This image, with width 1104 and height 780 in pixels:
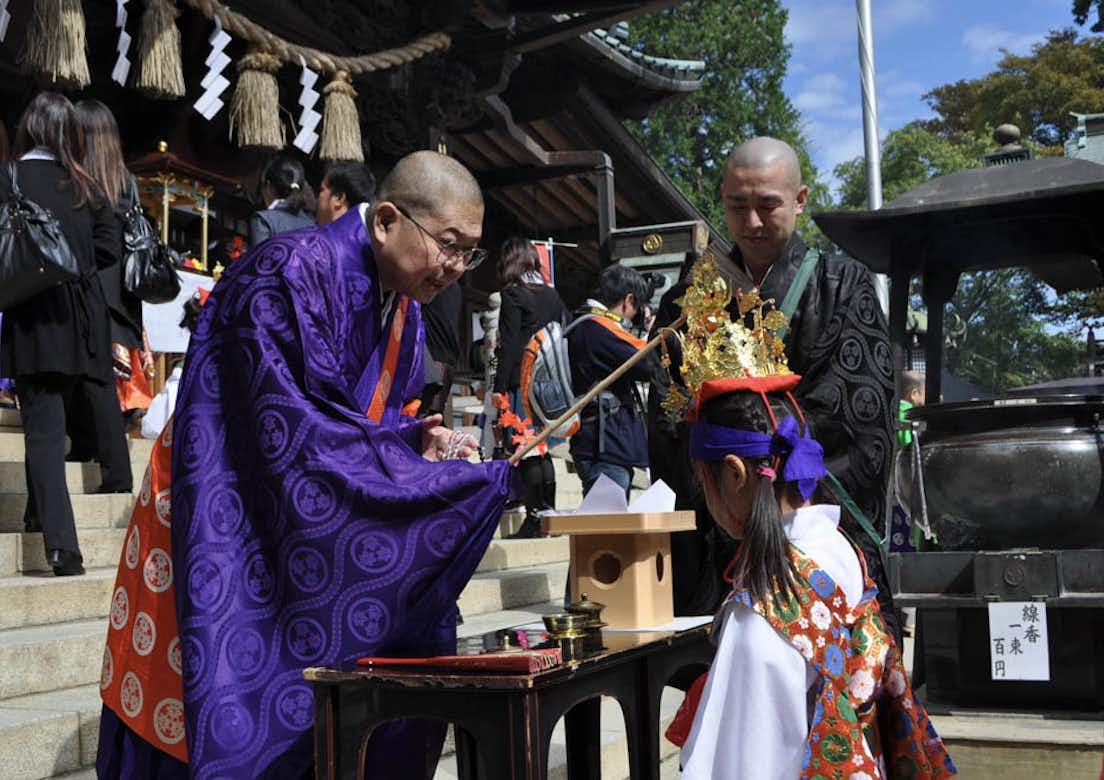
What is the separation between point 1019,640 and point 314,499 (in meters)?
3.12

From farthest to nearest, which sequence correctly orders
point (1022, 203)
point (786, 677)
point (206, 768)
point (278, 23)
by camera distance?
point (278, 23)
point (1022, 203)
point (206, 768)
point (786, 677)

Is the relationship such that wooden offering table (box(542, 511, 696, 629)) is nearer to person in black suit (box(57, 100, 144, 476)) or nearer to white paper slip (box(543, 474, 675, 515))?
white paper slip (box(543, 474, 675, 515))

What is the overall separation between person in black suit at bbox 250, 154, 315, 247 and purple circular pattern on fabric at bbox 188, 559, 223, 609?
3332 mm

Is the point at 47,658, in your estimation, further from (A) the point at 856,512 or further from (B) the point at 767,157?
(B) the point at 767,157

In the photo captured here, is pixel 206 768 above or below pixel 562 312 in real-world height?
below

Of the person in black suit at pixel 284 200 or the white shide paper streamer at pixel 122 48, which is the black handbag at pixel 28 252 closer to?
the person in black suit at pixel 284 200

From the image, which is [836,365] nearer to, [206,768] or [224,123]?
[206,768]

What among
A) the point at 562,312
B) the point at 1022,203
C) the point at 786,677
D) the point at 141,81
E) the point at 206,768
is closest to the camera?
the point at 786,677

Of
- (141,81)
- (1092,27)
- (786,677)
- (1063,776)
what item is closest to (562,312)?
(141,81)

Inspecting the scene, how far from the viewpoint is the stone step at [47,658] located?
4.01 metres

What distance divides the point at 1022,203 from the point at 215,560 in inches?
157

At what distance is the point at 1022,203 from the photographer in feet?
17.0

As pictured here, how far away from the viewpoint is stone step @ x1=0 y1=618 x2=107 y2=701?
4.01m

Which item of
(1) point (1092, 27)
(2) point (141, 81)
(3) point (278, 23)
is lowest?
(2) point (141, 81)
